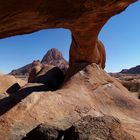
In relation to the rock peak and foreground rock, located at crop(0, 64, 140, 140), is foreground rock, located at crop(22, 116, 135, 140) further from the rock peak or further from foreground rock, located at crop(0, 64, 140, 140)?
the rock peak

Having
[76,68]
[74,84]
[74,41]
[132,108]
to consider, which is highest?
[74,41]

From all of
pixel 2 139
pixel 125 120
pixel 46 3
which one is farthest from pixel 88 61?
pixel 46 3

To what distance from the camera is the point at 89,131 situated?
7.50 meters

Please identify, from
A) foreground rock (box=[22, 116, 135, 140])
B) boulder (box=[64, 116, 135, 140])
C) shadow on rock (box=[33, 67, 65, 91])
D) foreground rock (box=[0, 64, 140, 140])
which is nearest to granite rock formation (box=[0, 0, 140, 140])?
foreground rock (box=[0, 64, 140, 140])

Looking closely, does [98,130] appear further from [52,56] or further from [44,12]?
[52,56]

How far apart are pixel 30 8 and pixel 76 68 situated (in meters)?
8.23

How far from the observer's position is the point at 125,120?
37.7ft

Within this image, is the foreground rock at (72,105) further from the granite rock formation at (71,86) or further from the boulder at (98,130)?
the boulder at (98,130)

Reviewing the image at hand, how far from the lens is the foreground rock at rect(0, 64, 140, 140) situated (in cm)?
983

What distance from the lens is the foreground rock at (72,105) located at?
9.83 meters

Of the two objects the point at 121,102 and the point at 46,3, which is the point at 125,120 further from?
the point at 46,3

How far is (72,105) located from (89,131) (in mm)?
3951

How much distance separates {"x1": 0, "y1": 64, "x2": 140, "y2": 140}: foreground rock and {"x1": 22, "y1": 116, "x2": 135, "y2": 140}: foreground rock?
22.0 inches

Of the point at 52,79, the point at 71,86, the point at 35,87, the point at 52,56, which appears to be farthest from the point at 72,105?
the point at 52,56
